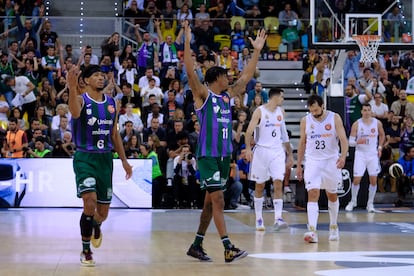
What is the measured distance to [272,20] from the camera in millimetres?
24625

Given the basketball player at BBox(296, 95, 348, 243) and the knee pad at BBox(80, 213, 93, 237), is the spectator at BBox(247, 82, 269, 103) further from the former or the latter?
the knee pad at BBox(80, 213, 93, 237)

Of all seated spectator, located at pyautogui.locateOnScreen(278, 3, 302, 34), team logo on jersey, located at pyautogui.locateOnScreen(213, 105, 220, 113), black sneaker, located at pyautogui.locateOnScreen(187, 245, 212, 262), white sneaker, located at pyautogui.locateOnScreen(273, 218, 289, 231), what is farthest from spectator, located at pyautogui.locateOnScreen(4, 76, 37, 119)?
black sneaker, located at pyautogui.locateOnScreen(187, 245, 212, 262)

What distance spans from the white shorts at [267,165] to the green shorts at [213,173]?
3.98 m

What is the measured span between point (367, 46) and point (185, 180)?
5.09 m

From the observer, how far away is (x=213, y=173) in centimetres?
973

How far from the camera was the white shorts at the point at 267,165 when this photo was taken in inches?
546

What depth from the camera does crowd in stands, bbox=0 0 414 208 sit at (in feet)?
62.6

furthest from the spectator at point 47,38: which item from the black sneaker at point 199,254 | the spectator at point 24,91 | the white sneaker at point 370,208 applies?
the black sneaker at point 199,254

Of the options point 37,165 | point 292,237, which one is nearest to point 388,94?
point 37,165

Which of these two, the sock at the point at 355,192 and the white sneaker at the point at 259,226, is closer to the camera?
the white sneaker at the point at 259,226

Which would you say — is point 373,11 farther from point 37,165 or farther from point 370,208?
point 37,165

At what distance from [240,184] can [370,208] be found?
2.82 m

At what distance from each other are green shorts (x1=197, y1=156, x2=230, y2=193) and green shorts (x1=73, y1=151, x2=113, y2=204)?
3.52 feet

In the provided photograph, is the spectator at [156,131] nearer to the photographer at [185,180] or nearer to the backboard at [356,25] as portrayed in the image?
the photographer at [185,180]
